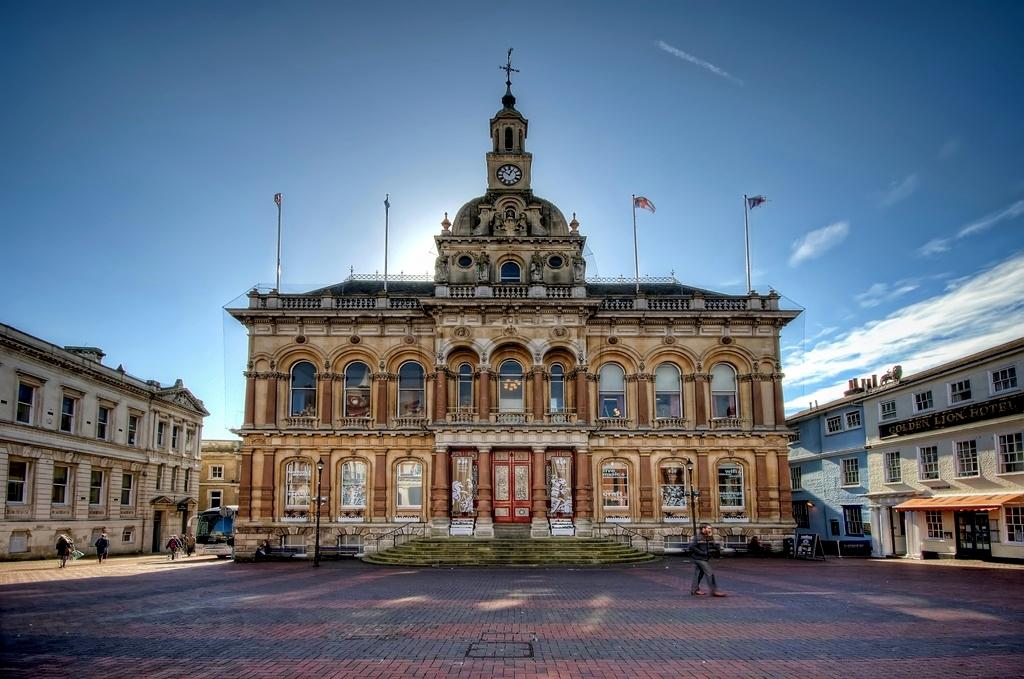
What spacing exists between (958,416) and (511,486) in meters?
19.0

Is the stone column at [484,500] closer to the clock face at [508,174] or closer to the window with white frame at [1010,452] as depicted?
the clock face at [508,174]

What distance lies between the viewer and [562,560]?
2948 cm

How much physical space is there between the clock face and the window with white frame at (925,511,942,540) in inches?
987

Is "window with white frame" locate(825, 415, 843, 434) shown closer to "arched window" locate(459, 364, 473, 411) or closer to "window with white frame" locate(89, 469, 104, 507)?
"arched window" locate(459, 364, 473, 411)

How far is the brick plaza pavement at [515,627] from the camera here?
10547mm

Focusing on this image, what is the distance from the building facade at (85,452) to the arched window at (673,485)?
28745 millimetres

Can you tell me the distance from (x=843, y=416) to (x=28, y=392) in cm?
4039

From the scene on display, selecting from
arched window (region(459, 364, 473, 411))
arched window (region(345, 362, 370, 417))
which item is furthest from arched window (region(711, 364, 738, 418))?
arched window (region(345, 362, 370, 417))

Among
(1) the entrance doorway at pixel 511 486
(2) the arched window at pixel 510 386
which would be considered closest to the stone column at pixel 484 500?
(1) the entrance doorway at pixel 511 486

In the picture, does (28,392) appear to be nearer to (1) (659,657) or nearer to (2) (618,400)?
(2) (618,400)

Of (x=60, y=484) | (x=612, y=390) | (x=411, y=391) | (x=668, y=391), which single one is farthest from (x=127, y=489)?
(x=668, y=391)

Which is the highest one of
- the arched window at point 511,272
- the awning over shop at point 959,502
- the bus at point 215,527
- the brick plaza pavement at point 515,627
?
the arched window at point 511,272

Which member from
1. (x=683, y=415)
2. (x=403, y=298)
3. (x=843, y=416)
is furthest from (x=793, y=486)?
(x=403, y=298)

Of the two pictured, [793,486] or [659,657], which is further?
[793,486]
